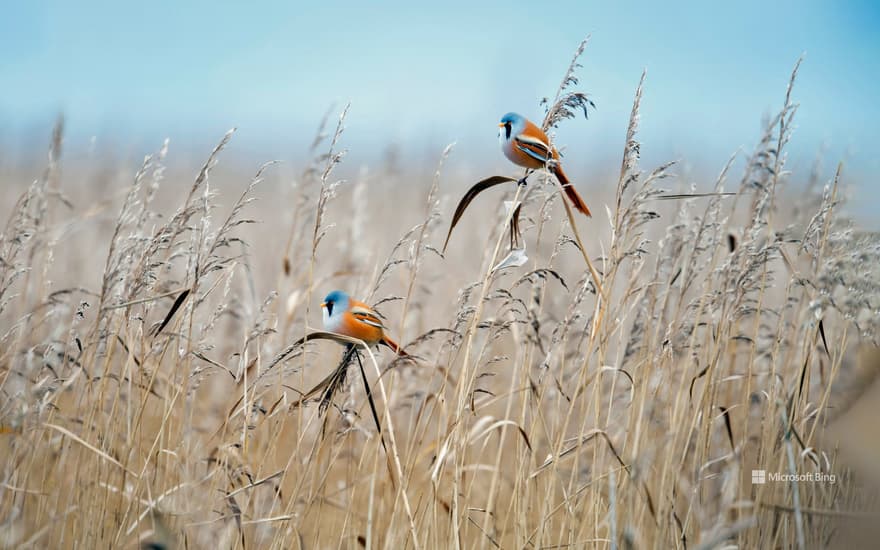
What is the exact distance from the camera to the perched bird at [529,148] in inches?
69.9

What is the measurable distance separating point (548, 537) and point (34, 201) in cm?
210

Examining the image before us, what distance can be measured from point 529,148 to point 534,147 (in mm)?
20

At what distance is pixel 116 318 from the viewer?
2092mm

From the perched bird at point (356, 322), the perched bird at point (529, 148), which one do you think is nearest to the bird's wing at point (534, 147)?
the perched bird at point (529, 148)

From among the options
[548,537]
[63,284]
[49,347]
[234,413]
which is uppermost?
[63,284]

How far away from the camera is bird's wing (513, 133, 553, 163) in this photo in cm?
177

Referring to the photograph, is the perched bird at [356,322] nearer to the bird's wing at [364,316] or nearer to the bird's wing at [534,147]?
the bird's wing at [364,316]

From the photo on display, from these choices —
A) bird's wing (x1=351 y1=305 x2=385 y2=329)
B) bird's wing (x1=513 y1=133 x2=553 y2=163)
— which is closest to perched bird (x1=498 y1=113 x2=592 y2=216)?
bird's wing (x1=513 y1=133 x2=553 y2=163)

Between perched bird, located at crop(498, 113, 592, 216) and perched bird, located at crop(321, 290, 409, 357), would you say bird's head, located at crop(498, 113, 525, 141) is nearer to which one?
perched bird, located at crop(498, 113, 592, 216)

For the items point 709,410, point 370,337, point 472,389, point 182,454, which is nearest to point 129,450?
point 182,454

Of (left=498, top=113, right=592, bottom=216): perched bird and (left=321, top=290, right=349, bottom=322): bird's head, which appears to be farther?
(left=321, top=290, right=349, bottom=322): bird's head

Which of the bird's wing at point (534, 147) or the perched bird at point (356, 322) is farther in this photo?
the perched bird at point (356, 322)

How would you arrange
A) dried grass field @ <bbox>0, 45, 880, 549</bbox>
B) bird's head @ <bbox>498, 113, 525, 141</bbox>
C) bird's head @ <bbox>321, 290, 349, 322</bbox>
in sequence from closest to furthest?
1. dried grass field @ <bbox>0, 45, 880, 549</bbox>
2. bird's head @ <bbox>498, 113, 525, 141</bbox>
3. bird's head @ <bbox>321, 290, 349, 322</bbox>

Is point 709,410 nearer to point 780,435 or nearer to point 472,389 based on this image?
point 780,435
